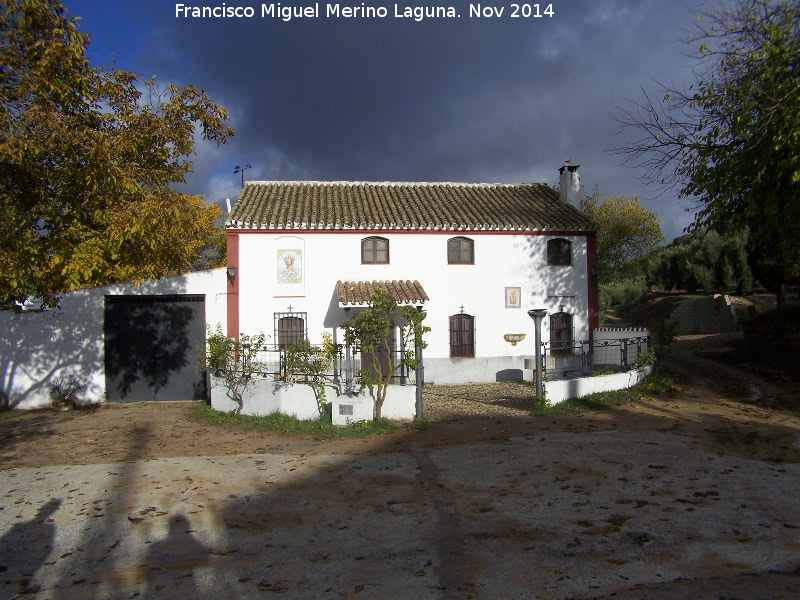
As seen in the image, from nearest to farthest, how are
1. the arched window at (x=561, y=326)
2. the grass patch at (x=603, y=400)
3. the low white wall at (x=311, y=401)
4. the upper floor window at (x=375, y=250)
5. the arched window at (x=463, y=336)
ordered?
1. the low white wall at (x=311, y=401)
2. the grass patch at (x=603, y=400)
3. the upper floor window at (x=375, y=250)
4. the arched window at (x=463, y=336)
5. the arched window at (x=561, y=326)

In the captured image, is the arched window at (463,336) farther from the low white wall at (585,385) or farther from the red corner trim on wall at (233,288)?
the red corner trim on wall at (233,288)

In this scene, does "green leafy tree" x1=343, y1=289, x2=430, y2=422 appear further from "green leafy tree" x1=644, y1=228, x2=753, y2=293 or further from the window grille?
"green leafy tree" x1=644, y1=228, x2=753, y2=293

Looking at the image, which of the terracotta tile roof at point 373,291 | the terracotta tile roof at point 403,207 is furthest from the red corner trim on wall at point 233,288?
the terracotta tile roof at point 373,291

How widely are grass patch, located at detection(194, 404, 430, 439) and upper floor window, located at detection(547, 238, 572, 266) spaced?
8.97 metres

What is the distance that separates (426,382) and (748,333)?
475 inches

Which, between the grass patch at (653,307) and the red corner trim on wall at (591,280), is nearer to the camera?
the red corner trim on wall at (591,280)

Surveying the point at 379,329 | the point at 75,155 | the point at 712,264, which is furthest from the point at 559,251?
the point at 712,264

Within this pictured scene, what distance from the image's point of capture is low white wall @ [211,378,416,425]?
11117mm

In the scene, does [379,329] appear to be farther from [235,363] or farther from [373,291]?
[373,291]

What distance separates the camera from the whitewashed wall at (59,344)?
14.1 meters

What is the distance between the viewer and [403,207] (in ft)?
61.7

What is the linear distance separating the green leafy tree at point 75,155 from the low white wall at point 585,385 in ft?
25.2

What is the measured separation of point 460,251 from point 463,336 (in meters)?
2.58

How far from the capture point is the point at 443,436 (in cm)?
1014
